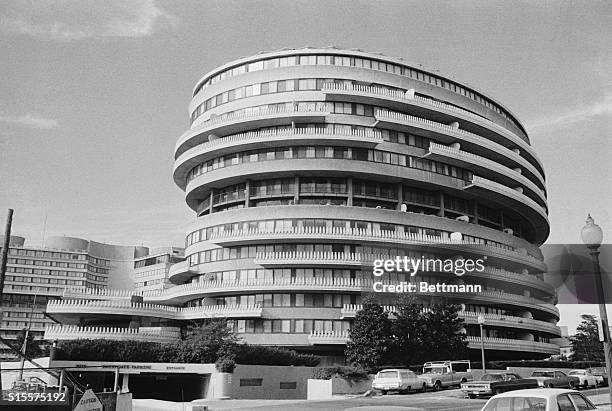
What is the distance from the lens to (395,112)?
64.5 meters

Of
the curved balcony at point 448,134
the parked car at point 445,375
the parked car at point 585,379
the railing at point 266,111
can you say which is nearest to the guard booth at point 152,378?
the parked car at point 445,375

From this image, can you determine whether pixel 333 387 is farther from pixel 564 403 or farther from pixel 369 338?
pixel 564 403

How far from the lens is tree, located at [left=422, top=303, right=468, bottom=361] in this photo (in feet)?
161

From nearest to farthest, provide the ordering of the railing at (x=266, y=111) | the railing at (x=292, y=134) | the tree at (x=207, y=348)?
1. the tree at (x=207, y=348)
2. the railing at (x=292, y=134)
3. the railing at (x=266, y=111)

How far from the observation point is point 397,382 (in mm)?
33250

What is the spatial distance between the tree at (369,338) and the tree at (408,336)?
74 cm

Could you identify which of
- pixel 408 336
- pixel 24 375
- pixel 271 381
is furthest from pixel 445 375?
pixel 24 375

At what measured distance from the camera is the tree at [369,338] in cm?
4712

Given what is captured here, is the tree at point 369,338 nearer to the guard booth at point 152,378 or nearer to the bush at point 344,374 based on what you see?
the bush at point 344,374

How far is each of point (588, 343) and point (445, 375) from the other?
4779cm

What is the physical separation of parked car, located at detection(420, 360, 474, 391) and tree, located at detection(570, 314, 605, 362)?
3831 cm

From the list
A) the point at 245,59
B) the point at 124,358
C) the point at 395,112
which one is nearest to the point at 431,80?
the point at 395,112

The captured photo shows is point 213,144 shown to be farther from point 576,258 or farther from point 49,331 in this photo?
point 576,258

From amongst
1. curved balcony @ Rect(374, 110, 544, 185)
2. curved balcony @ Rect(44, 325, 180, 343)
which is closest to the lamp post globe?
curved balcony @ Rect(44, 325, 180, 343)
